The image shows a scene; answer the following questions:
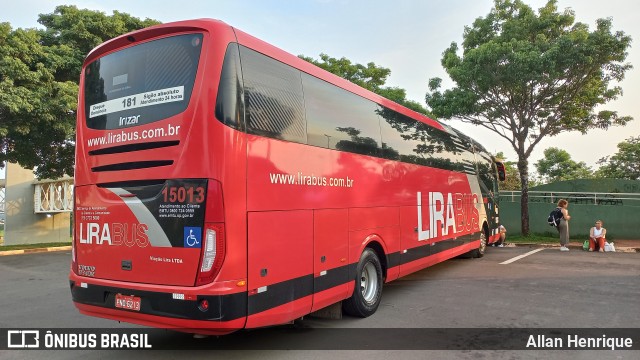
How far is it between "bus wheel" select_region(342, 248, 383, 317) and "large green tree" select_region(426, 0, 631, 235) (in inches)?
493

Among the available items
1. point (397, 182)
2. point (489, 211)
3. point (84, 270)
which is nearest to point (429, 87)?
point (489, 211)

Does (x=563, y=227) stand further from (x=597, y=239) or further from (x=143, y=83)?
(x=143, y=83)

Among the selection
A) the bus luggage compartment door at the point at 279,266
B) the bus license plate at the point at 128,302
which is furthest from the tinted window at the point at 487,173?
the bus license plate at the point at 128,302

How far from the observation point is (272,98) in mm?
4723

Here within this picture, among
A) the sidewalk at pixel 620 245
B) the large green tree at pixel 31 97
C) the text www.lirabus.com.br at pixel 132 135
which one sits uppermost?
the large green tree at pixel 31 97

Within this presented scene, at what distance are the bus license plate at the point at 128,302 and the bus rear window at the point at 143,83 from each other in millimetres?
1782

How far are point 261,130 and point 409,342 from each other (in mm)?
3042

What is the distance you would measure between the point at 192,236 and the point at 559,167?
4470 centimetres

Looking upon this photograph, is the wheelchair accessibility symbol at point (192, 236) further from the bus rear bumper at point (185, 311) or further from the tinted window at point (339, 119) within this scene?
the tinted window at point (339, 119)

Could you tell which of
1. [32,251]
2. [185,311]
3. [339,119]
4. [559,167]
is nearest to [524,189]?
[339,119]

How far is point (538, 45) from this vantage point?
53.0 ft

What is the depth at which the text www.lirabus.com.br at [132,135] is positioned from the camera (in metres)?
4.19

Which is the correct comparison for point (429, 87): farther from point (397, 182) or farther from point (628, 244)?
point (397, 182)

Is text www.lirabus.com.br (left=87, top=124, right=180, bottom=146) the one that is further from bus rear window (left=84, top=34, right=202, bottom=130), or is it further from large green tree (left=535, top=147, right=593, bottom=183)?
large green tree (left=535, top=147, right=593, bottom=183)
